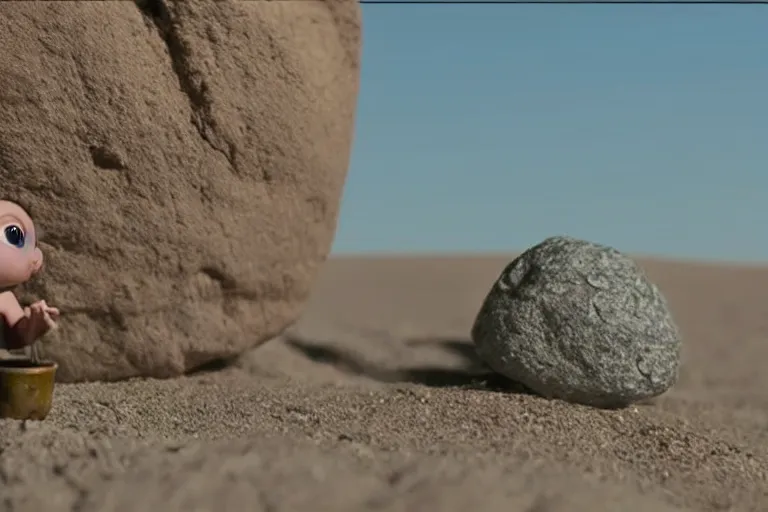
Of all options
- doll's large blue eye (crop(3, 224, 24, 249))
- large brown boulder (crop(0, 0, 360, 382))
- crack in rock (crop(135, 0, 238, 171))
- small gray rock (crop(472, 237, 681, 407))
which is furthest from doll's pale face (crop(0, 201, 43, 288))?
small gray rock (crop(472, 237, 681, 407))

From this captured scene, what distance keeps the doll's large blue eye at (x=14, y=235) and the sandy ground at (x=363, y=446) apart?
66 cm

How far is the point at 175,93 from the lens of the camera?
191 inches

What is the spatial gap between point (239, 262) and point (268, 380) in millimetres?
824

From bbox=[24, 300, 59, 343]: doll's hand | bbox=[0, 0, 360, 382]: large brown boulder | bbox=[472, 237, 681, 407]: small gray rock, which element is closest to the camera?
bbox=[24, 300, 59, 343]: doll's hand

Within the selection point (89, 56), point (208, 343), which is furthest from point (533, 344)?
point (89, 56)

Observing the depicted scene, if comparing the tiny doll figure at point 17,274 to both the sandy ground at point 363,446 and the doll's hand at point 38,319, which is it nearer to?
the doll's hand at point 38,319

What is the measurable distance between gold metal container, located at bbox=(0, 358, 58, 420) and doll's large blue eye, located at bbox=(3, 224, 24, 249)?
45cm

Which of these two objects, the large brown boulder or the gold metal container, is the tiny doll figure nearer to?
the gold metal container

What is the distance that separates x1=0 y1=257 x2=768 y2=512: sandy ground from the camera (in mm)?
2752

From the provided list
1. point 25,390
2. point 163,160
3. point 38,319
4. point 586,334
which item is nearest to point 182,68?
point 163,160

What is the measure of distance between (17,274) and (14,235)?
14cm

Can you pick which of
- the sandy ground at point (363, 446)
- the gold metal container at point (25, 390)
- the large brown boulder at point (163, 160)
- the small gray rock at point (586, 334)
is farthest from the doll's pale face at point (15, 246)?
the small gray rock at point (586, 334)

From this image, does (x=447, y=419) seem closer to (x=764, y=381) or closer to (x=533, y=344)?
(x=533, y=344)

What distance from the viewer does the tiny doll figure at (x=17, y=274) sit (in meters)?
3.87
